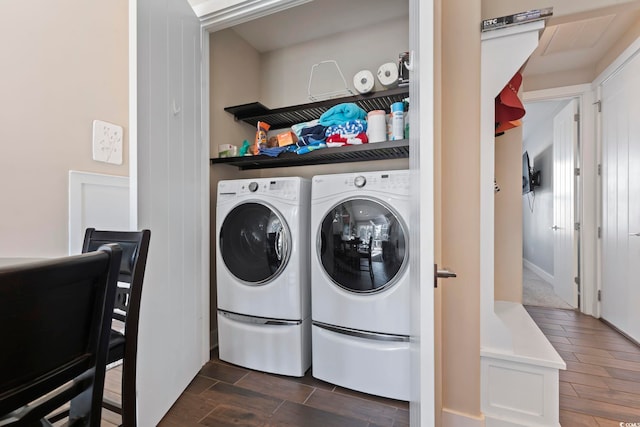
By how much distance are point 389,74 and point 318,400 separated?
6.81ft

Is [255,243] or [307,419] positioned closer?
[307,419]

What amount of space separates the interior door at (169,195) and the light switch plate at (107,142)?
1.41 feet

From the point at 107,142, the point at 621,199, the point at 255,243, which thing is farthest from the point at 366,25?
the point at 621,199

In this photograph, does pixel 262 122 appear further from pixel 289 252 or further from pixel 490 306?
pixel 490 306

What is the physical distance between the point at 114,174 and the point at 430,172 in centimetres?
179

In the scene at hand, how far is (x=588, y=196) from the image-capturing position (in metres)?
2.81

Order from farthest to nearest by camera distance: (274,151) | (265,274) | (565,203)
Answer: (565,203), (274,151), (265,274)

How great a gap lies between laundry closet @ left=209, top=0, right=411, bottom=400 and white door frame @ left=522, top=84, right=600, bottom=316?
83.5 inches

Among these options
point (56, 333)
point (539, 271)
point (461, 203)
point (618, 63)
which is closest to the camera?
point (56, 333)

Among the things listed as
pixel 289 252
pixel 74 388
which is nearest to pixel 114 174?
pixel 289 252

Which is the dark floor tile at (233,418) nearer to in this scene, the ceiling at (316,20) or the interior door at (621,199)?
the ceiling at (316,20)

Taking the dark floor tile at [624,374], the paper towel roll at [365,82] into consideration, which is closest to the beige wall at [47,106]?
the paper towel roll at [365,82]

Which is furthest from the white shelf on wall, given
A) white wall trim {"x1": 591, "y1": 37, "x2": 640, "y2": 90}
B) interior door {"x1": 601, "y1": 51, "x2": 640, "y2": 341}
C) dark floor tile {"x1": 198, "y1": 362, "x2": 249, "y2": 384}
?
white wall trim {"x1": 591, "y1": 37, "x2": 640, "y2": 90}

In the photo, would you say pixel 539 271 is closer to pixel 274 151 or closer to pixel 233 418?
pixel 274 151
